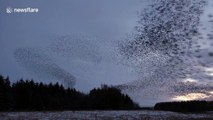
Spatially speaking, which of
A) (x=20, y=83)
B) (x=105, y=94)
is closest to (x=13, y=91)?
(x=20, y=83)

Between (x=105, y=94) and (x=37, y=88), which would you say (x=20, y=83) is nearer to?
(x=37, y=88)

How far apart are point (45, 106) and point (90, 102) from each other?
61.7ft

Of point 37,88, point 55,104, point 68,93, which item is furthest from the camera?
point 68,93

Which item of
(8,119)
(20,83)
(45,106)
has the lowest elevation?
(8,119)

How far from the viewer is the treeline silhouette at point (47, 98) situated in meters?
90.5

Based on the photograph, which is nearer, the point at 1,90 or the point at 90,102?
the point at 1,90

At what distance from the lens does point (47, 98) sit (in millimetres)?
104250

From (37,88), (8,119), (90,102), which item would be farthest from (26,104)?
(8,119)

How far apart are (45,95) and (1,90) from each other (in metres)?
20.1

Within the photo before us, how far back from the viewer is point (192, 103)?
134 metres

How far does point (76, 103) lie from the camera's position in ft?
381

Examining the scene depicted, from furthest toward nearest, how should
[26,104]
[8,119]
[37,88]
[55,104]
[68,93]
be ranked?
[68,93], [37,88], [55,104], [26,104], [8,119]

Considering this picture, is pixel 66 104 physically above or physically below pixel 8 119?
above

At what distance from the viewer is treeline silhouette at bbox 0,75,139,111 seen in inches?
3564
